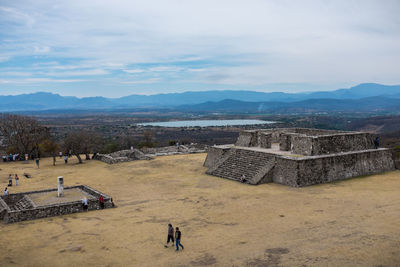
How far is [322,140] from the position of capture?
19.7 meters

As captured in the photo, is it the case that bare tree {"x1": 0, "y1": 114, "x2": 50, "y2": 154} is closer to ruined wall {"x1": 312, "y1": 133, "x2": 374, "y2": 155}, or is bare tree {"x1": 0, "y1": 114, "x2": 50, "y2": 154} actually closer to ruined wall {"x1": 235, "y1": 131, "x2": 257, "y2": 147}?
ruined wall {"x1": 235, "y1": 131, "x2": 257, "y2": 147}

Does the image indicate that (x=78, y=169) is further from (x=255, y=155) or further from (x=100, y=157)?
(x=255, y=155)

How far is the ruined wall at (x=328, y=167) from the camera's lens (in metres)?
17.8

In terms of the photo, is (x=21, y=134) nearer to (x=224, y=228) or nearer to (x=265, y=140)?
(x=265, y=140)

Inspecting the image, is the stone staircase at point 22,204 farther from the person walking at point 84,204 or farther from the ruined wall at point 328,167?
the ruined wall at point 328,167

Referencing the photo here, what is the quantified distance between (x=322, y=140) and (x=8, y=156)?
24.8m

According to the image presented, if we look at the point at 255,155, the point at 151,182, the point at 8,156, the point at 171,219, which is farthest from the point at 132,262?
the point at 8,156

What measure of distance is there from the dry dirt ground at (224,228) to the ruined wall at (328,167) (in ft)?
1.91

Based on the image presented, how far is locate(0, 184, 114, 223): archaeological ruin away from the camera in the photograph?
44.8ft

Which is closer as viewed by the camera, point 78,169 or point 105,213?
point 105,213

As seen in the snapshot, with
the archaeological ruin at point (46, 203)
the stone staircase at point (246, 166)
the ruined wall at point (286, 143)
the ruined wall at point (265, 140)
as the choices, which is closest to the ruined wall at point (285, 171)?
the stone staircase at point (246, 166)

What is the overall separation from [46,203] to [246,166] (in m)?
10.7

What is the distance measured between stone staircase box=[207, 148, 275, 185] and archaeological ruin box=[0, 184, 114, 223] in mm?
7499

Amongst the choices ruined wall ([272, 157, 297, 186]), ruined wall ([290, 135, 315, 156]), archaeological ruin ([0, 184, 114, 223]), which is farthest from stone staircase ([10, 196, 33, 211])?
ruined wall ([290, 135, 315, 156])
